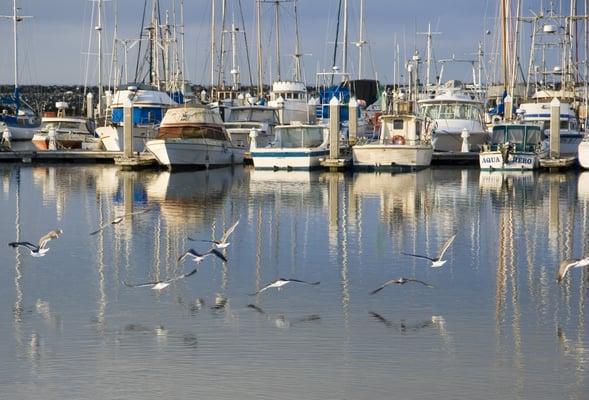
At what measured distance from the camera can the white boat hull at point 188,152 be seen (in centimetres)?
5172

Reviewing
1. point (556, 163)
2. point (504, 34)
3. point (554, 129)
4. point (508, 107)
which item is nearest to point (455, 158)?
point (554, 129)

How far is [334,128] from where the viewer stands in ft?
167

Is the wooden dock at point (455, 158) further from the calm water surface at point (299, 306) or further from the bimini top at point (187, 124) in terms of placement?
the calm water surface at point (299, 306)

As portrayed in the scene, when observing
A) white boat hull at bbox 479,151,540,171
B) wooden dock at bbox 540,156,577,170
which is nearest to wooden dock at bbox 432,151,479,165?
white boat hull at bbox 479,151,540,171

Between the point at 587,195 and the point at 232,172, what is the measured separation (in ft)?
55.0

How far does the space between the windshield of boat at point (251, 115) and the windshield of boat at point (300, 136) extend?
9092 mm

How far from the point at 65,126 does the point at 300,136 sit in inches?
698

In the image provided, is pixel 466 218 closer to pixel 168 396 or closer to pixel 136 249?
pixel 136 249

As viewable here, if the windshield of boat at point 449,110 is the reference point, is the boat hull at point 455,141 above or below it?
below

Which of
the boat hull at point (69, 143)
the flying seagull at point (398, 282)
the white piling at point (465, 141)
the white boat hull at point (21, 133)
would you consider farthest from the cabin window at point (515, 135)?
the flying seagull at point (398, 282)

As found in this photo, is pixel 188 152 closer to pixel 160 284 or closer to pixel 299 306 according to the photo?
pixel 160 284

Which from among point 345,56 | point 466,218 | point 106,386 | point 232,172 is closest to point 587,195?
point 466,218

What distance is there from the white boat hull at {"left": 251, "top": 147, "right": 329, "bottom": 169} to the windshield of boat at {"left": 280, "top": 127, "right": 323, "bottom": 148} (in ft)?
2.62

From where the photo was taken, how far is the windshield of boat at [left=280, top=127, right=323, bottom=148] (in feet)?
175
